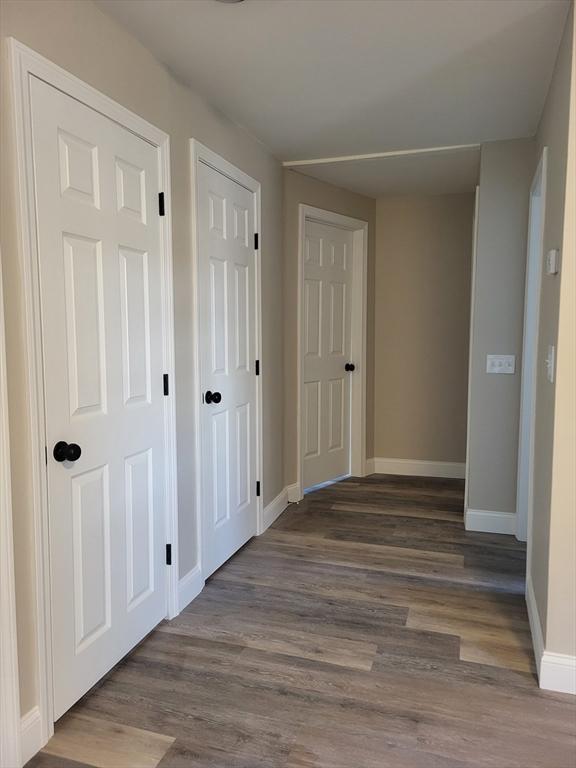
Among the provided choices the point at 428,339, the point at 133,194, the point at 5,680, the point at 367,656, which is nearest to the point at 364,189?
the point at 428,339

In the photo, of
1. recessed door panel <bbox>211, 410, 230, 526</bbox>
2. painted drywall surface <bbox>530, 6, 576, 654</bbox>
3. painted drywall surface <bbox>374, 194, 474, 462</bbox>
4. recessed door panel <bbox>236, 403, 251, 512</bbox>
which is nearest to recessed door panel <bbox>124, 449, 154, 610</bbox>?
recessed door panel <bbox>211, 410, 230, 526</bbox>

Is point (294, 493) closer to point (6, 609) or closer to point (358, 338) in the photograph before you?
point (358, 338)

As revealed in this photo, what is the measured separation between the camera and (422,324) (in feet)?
16.3

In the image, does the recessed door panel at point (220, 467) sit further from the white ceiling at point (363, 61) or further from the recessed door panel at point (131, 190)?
the white ceiling at point (363, 61)

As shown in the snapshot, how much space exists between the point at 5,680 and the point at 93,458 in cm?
71

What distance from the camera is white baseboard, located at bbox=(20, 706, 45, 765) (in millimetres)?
1696

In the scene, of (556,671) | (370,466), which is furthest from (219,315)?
(370,466)

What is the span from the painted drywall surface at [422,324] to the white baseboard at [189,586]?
8.86ft

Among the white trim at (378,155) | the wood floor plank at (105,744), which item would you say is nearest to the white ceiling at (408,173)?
the white trim at (378,155)

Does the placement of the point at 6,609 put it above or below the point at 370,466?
above

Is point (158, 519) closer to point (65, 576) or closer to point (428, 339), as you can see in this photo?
point (65, 576)

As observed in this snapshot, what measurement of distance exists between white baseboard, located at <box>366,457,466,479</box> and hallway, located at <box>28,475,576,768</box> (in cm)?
165

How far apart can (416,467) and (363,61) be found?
3518 millimetres

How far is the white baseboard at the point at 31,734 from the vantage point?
170 cm
